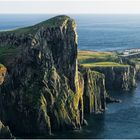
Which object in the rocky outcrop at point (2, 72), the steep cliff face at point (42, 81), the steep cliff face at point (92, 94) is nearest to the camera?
the rocky outcrop at point (2, 72)

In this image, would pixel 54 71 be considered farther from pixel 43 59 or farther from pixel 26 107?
pixel 26 107

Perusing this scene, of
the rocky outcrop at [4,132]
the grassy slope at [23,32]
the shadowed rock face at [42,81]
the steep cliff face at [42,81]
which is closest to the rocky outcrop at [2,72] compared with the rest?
the shadowed rock face at [42,81]

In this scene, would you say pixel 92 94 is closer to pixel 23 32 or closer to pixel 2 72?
pixel 23 32

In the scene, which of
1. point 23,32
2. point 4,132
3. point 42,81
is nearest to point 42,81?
point 42,81

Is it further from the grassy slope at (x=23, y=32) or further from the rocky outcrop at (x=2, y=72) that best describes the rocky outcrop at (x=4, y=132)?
the grassy slope at (x=23, y=32)

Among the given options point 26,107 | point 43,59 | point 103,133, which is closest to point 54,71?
point 43,59

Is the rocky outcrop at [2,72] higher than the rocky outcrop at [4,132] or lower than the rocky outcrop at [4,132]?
higher

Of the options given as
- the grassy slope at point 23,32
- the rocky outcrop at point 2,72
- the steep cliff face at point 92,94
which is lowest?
the steep cliff face at point 92,94
